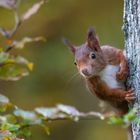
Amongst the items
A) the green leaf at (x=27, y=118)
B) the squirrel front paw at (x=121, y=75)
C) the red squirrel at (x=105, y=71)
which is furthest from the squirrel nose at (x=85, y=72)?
the green leaf at (x=27, y=118)

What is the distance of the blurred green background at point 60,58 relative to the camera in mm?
9180

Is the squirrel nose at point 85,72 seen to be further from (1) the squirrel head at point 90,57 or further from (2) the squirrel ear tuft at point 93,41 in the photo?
(2) the squirrel ear tuft at point 93,41

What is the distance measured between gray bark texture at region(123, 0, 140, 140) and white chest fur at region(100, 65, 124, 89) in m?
0.07

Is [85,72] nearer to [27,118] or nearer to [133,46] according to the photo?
[133,46]

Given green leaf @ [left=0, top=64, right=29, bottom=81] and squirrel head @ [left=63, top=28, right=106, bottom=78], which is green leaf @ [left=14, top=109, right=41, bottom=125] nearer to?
green leaf @ [left=0, top=64, right=29, bottom=81]

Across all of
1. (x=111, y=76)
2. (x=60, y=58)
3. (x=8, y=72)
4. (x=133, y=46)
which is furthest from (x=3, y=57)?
(x=60, y=58)

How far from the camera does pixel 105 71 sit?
12.7 ft

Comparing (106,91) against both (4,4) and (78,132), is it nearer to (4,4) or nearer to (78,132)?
(4,4)

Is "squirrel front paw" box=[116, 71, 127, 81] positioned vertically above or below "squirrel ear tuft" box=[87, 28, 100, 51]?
below

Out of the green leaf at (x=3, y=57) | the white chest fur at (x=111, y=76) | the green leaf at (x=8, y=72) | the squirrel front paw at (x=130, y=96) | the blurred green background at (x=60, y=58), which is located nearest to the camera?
the squirrel front paw at (x=130, y=96)

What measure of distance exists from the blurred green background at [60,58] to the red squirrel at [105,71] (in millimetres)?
5001

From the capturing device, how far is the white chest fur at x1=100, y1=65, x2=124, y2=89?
12.3ft

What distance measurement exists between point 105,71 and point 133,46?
27cm

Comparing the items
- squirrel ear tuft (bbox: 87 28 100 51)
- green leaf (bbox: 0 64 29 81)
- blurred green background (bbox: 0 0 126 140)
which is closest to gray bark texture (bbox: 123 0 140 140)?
squirrel ear tuft (bbox: 87 28 100 51)
